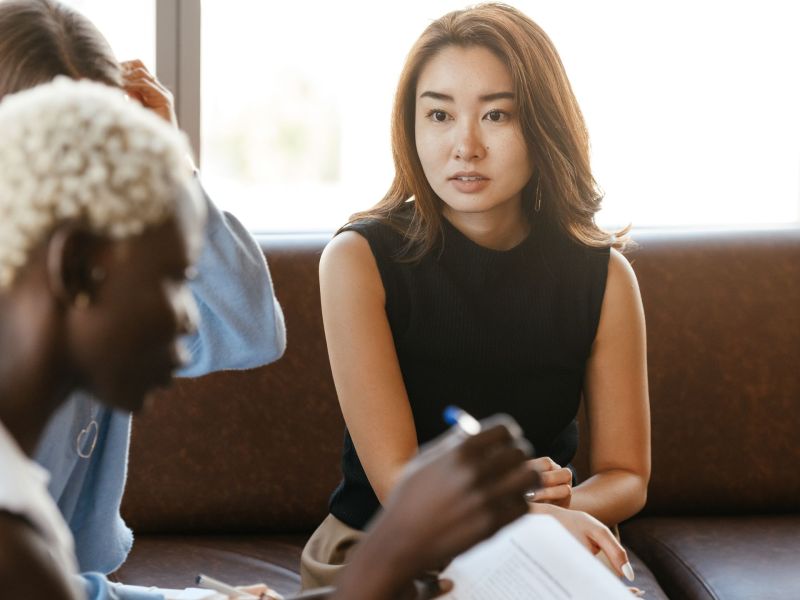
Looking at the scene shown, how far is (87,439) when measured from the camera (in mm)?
1173

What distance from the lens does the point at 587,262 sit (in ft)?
5.79

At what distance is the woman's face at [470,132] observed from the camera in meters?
1.63

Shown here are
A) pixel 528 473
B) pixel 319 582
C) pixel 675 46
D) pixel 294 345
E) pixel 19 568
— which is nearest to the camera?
pixel 19 568

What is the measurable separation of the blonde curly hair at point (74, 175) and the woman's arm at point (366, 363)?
3.05 ft

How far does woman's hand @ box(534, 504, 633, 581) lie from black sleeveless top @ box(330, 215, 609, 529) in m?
0.26

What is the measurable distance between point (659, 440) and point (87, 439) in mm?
1328

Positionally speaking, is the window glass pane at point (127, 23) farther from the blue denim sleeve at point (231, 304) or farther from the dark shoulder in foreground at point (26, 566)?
the dark shoulder in foreground at point (26, 566)

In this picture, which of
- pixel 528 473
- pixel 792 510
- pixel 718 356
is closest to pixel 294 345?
pixel 718 356

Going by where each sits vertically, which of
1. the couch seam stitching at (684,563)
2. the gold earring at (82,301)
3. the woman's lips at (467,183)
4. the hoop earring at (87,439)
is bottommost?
the couch seam stitching at (684,563)

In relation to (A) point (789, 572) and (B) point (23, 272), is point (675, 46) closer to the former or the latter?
(A) point (789, 572)

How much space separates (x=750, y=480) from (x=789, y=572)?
15.6 inches

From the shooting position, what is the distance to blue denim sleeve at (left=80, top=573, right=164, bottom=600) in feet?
3.45

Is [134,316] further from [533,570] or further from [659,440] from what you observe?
[659,440]

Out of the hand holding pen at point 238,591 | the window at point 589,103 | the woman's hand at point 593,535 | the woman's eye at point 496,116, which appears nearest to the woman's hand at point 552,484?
the woman's hand at point 593,535
